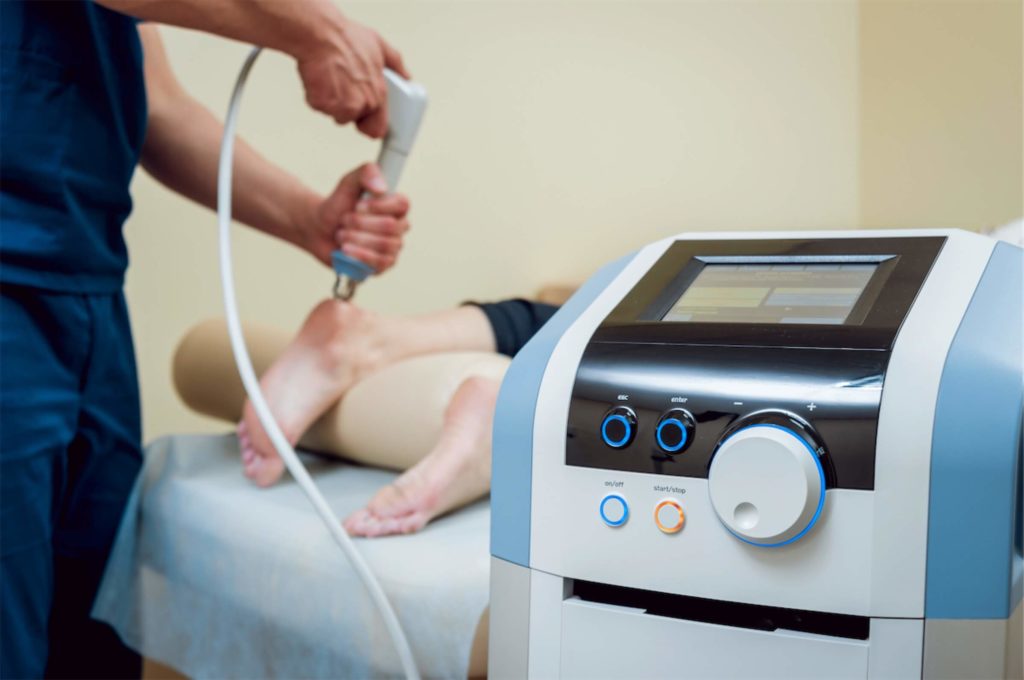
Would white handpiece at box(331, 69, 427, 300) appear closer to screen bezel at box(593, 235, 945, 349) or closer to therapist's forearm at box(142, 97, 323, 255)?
therapist's forearm at box(142, 97, 323, 255)

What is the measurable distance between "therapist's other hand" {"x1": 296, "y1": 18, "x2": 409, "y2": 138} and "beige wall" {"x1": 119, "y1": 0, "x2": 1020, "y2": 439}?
0.87 metres

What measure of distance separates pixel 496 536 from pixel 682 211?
63.1 inches

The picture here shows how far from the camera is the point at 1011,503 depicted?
1.35 ft

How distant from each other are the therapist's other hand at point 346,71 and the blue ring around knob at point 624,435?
701 mm

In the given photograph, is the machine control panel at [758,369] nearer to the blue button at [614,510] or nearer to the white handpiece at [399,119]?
the blue button at [614,510]

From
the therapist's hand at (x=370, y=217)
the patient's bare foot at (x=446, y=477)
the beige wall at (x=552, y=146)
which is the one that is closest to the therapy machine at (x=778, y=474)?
the patient's bare foot at (x=446, y=477)

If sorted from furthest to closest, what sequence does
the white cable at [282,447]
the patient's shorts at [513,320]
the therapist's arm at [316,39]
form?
1. the patient's shorts at [513,320]
2. the therapist's arm at [316,39]
3. the white cable at [282,447]

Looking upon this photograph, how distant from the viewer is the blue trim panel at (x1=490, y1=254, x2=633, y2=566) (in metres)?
0.51

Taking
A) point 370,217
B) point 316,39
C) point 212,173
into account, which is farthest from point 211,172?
point 316,39

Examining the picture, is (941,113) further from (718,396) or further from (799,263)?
(718,396)

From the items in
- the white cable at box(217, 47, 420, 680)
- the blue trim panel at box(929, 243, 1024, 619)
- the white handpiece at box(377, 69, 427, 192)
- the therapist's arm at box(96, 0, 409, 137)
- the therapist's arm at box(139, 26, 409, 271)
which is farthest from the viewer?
the therapist's arm at box(139, 26, 409, 271)

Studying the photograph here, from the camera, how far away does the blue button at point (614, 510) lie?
1.58ft

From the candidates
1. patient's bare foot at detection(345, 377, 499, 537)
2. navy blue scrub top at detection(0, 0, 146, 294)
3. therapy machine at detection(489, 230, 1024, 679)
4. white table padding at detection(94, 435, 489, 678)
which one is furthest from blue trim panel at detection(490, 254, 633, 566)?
navy blue scrub top at detection(0, 0, 146, 294)

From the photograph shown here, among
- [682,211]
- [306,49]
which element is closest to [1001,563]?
[306,49]
